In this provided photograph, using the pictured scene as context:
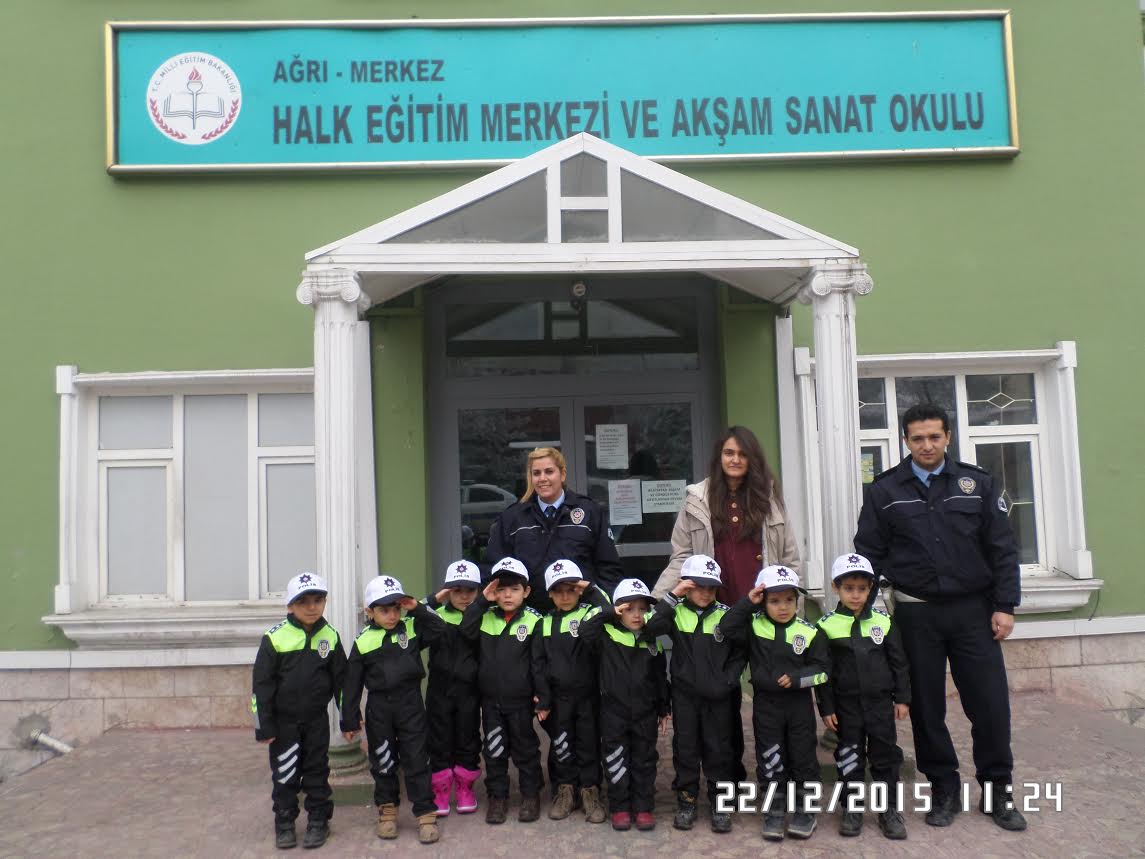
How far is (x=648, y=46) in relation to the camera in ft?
21.1

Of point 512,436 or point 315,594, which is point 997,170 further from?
point 315,594

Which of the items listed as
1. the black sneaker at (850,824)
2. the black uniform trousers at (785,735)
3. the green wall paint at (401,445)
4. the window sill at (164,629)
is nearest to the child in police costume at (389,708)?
the black uniform trousers at (785,735)

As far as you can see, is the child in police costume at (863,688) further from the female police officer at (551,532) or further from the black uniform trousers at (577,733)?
the female police officer at (551,532)

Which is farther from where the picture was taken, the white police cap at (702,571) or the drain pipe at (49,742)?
the drain pipe at (49,742)

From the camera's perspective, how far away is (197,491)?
639cm

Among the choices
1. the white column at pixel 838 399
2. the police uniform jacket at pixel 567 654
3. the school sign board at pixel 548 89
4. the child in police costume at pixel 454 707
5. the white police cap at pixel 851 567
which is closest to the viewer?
the white police cap at pixel 851 567

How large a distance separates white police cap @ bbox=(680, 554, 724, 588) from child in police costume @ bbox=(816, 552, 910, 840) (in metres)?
0.53

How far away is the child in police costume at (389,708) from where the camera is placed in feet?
13.7

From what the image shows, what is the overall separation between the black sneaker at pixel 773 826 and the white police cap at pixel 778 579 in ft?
3.29

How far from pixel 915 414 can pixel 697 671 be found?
156cm

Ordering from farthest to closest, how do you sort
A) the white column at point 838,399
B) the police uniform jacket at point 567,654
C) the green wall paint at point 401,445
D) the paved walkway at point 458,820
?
the green wall paint at point 401,445 < the white column at point 838,399 < the police uniform jacket at point 567,654 < the paved walkway at point 458,820

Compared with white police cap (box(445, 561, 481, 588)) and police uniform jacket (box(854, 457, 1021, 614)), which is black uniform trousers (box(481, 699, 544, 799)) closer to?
white police cap (box(445, 561, 481, 588))

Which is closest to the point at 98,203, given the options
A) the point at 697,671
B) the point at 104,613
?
the point at 104,613

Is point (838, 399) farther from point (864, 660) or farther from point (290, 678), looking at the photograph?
point (290, 678)
